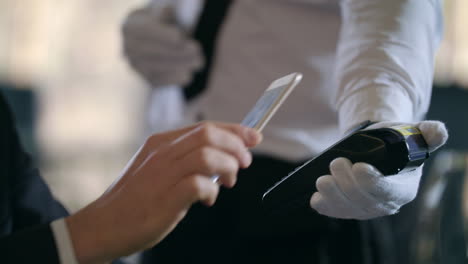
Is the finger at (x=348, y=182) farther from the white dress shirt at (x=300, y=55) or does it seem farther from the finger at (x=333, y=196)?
the white dress shirt at (x=300, y=55)

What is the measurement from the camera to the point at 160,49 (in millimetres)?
1027

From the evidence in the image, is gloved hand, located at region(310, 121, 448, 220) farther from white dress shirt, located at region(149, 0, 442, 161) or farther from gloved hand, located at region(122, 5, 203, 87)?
gloved hand, located at region(122, 5, 203, 87)

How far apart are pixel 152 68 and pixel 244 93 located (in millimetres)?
199

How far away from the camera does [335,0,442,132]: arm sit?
22.3 inches

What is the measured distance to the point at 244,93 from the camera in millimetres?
951

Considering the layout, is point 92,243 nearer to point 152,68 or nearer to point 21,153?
point 21,153

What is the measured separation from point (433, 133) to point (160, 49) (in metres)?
0.66

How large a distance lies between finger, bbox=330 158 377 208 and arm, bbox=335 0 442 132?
108 mm

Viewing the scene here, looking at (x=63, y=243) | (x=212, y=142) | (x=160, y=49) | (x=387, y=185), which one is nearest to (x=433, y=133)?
(x=387, y=185)

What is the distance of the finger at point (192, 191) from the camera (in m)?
0.42

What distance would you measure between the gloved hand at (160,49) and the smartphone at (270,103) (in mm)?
505

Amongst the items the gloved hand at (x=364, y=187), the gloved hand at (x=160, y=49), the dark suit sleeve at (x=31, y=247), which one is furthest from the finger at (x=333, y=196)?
the gloved hand at (x=160, y=49)

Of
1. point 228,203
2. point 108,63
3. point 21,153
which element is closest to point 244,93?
point 228,203

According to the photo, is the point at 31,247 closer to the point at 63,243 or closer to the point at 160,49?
the point at 63,243
